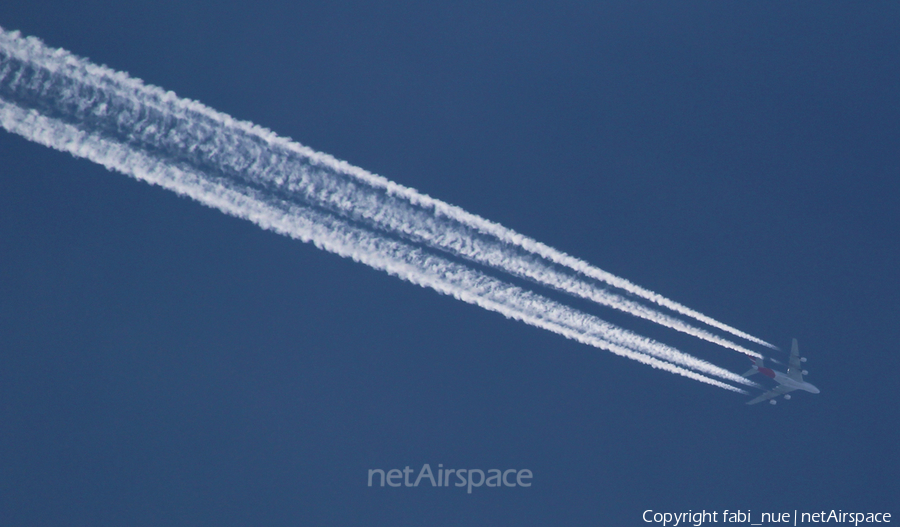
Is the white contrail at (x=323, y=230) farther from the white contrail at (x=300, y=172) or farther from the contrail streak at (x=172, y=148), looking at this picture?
the white contrail at (x=300, y=172)

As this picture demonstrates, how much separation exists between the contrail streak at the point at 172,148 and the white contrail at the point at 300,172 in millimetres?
49

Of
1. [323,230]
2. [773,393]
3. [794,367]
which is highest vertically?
[794,367]

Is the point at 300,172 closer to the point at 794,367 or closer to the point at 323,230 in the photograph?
the point at 323,230

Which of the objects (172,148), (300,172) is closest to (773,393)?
(300,172)

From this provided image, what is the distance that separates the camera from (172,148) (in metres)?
29.7

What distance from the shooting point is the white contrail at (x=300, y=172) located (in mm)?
29500

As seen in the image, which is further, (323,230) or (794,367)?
(794,367)

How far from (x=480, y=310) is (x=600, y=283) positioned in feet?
21.7

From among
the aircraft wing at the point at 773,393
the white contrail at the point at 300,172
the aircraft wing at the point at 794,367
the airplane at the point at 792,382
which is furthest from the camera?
the aircraft wing at the point at 773,393

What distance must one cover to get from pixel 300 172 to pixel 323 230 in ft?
7.47

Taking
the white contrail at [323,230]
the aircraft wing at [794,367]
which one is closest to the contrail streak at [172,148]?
the white contrail at [323,230]

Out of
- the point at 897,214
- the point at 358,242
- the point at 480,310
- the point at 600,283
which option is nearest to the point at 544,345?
the point at 480,310

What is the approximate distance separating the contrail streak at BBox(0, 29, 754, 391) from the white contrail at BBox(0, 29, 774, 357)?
0.05 metres

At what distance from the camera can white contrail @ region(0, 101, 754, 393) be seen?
94.9 ft
